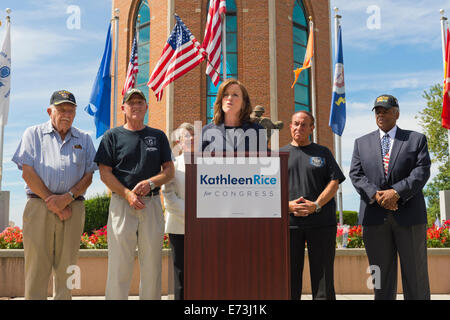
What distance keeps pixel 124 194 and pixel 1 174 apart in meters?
9.26

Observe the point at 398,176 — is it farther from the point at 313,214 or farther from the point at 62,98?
the point at 62,98

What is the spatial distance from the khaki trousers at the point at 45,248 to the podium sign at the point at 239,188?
6.71 ft

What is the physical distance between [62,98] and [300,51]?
62.8ft

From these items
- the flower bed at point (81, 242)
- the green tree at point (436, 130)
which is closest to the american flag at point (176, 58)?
the flower bed at point (81, 242)

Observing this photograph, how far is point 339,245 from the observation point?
8.09 meters

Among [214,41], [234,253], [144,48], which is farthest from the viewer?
[144,48]

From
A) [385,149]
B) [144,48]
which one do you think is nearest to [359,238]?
[385,149]

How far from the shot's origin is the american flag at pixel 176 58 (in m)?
11.1

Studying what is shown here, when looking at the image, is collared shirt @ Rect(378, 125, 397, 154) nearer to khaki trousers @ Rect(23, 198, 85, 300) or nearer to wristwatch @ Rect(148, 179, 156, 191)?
wristwatch @ Rect(148, 179, 156, 191)

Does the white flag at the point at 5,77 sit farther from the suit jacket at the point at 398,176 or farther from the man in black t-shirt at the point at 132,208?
the suit jacket at the point at 398,176

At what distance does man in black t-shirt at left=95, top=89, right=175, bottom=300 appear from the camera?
4.04 meters

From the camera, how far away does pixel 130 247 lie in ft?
13.4

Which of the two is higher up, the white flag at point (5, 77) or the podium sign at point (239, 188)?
the white flag at point (5, 77)
